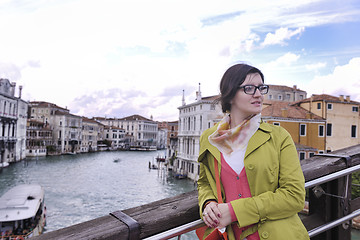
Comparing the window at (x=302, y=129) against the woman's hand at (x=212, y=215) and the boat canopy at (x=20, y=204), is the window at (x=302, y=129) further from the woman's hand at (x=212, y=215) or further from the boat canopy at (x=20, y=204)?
the woman's hand at (x=212, y=215)

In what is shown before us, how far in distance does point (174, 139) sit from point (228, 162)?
3833 centimetres

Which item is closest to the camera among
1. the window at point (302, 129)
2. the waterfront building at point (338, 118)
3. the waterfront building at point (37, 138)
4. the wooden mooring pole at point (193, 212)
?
the wooden mooring pole at point (193, 212)

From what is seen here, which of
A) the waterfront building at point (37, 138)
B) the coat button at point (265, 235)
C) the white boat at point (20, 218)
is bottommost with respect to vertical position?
the white boat at point (20, 218)

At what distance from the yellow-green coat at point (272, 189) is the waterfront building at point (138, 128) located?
69.2m

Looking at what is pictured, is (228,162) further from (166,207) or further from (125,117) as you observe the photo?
(125,117)

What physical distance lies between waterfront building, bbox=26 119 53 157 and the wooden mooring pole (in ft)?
140

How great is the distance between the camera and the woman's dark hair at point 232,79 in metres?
1.07

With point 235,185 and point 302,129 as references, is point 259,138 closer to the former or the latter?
point 235,185

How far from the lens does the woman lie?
0.91m

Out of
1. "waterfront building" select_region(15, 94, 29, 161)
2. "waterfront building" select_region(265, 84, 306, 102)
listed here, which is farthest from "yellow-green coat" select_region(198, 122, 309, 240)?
"waterfront building" select_region(15, 94, 29, 161)

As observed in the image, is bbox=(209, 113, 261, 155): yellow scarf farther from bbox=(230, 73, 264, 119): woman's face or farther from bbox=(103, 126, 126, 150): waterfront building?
bbox=(103, 126, 126, 150): waterfront building

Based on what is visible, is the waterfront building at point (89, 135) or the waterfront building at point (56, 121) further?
the waterfront building at point (89, 135)

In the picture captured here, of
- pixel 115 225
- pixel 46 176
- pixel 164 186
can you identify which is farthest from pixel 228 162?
pixel 46 176

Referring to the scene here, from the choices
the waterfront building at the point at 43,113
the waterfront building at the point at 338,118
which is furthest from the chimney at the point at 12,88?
the waterfront building at the point at 338,118
